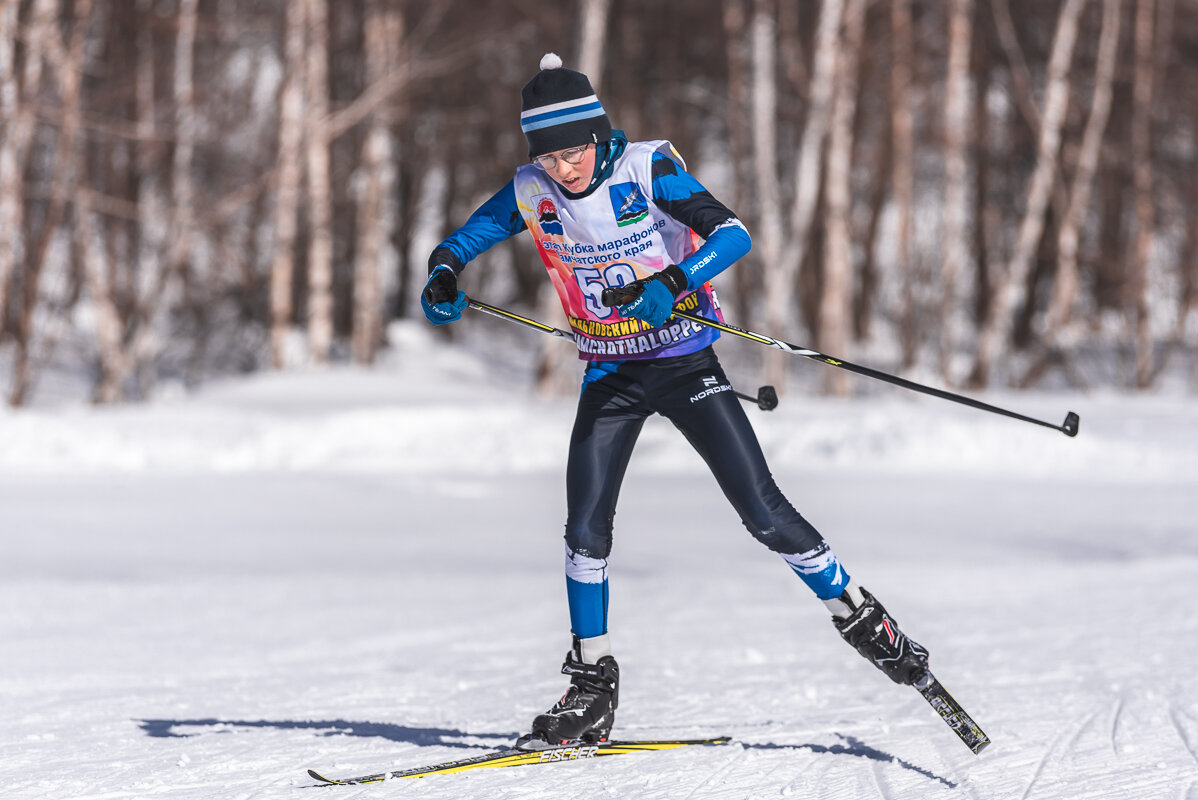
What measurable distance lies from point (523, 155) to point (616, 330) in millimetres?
19265

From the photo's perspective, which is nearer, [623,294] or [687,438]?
[623,294]

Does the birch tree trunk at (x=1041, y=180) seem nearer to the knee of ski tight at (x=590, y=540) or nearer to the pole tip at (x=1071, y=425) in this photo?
the pole tip at (x=1071, y=425)

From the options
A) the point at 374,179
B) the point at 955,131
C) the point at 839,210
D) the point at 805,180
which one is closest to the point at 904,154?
the point at 955,131

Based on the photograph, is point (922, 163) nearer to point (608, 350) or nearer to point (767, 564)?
point (767, 564)

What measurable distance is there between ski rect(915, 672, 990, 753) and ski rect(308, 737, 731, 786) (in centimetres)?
63

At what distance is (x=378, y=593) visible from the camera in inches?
270

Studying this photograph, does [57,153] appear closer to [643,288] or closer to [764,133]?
[764,133]

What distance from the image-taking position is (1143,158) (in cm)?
1773

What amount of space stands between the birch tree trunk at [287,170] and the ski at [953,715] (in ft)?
41.9

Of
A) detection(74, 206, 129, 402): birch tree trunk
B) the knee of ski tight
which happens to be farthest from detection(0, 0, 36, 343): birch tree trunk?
the knee of ski tight

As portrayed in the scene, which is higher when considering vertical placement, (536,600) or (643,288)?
(643,288)

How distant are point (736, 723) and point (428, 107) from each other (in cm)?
1915

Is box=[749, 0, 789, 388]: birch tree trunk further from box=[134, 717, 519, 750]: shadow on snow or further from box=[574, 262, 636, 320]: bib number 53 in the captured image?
box=[574, 262, 636, 320]: bib number 53

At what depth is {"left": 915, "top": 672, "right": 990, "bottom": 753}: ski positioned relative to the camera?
3.51 meters
